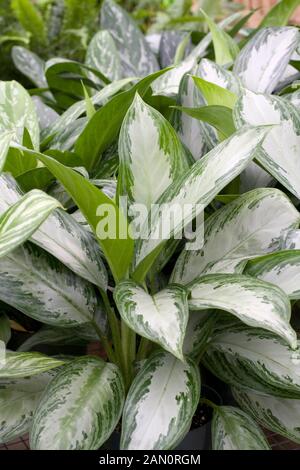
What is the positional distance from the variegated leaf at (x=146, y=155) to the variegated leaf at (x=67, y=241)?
0.22ft

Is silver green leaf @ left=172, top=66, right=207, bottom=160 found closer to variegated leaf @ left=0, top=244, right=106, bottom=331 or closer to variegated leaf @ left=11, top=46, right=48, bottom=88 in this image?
variegated leaf @ left=0, top=244, right=106, bottom=331

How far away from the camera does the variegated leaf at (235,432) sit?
23.9 inches

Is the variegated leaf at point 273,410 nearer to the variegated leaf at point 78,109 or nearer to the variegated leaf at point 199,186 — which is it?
the variegated leaf at point 199,186

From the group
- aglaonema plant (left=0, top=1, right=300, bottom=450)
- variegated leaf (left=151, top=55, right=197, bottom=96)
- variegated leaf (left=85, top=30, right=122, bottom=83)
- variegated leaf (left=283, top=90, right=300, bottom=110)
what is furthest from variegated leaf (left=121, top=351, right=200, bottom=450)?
variegated leaf (left=85, top=30, right=122, bottom=83)

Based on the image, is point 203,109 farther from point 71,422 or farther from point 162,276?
point 71,422

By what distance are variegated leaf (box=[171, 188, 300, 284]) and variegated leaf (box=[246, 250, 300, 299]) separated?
0.08ft

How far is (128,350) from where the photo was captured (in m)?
0.66

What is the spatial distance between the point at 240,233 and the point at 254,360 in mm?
133

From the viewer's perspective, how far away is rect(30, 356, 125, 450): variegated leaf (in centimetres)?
54

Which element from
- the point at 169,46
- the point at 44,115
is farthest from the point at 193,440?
the point at 169,46

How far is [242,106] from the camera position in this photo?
658 mm

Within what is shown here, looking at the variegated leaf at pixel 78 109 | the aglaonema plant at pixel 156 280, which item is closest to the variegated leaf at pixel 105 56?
the variegated leaf at pixel 78 109

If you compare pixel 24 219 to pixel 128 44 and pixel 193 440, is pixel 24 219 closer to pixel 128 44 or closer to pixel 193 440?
pixel 193 440
